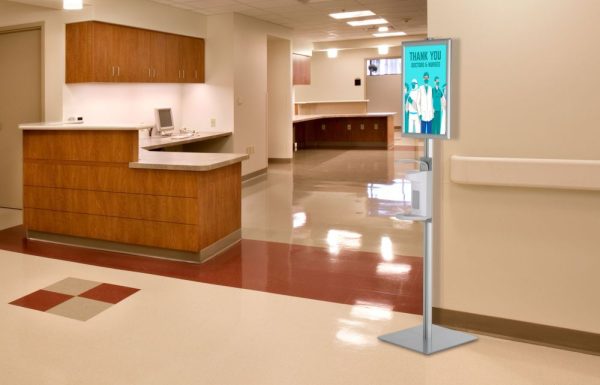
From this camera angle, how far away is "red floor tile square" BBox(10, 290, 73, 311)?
4.12 metres

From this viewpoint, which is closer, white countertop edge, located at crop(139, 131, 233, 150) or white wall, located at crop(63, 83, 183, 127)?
white wall, located at crop(63, 83, 183, 127)

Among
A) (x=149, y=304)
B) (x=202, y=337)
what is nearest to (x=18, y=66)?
(x=149, y=304)

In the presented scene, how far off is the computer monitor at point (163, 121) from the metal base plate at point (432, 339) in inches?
228

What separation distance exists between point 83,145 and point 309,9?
5109 millimetres

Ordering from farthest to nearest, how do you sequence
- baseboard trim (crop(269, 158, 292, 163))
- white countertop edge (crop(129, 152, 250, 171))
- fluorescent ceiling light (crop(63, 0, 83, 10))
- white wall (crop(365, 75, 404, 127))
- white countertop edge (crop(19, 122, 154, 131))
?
1. white wall (crop(365, 75, 404, 127))
2. baseboard trim (crop(269, 158, 292, 163))
3. fluorescent ceiling light (crop(63, 0, 83, 10))
4. white countertop edge (crop(19, 122, 154, 131))
5. white countertop edge (crop(129, 152, 250, 171))

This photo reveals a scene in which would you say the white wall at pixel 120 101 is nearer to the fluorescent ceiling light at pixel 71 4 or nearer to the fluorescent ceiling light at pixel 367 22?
the fluorescent ceiling light at pixel 71 4

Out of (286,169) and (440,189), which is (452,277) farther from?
(286,169)

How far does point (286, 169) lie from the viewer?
11.6 m

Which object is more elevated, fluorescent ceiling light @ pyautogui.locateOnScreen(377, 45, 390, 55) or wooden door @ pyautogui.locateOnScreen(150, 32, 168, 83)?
fluorescent ceiling light @ pyautogui.locateOnScreen(377, 45, 390, 55)

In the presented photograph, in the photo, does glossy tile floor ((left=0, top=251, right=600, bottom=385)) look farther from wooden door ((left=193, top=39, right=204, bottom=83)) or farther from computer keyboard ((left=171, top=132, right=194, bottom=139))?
wooden door ((left=193, top=39, right=204, bottom=83))

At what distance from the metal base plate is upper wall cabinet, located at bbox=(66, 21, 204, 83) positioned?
16.9 feet

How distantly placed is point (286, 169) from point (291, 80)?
2.13 metres

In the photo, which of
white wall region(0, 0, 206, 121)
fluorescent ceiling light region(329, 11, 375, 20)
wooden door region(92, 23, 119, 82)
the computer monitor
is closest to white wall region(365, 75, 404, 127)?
fluorescent ceiling light region(329, 11, 375, 20)

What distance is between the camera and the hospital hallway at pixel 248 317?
307 cm
